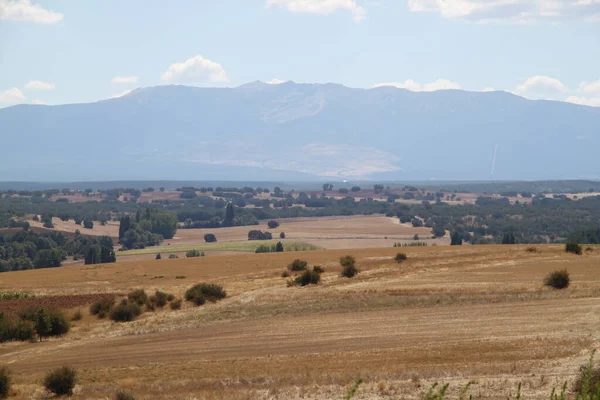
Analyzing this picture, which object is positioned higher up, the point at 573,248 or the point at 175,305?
the point at 573,248

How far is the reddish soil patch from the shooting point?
45344 mm

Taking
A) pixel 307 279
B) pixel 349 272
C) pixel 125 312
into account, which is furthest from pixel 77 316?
pixel 349 272

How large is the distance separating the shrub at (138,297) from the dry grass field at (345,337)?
2.26 metres

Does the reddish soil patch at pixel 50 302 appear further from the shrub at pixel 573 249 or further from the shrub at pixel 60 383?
the shrub at pixel 573 249

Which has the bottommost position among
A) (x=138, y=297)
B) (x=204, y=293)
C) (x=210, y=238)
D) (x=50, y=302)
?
(x=210, y=238)

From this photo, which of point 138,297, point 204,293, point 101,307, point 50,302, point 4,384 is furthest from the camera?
point 204,293

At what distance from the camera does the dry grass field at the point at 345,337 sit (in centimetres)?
2339

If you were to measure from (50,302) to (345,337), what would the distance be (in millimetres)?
22571

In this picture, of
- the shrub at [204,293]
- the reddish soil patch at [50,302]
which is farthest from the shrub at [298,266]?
the reddish soil patch at [50,302]

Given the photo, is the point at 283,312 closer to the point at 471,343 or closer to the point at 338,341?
the point at 338,341

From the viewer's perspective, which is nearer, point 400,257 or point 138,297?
point 138,297

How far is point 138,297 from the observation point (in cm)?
4828

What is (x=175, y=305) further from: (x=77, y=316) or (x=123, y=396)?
(x=123, y=396)

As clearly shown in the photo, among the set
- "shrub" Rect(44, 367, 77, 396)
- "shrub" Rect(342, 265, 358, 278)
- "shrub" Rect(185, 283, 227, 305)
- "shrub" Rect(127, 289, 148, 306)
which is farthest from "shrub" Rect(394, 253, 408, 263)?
"shrub" Rect(44, 367, 77, 396)
